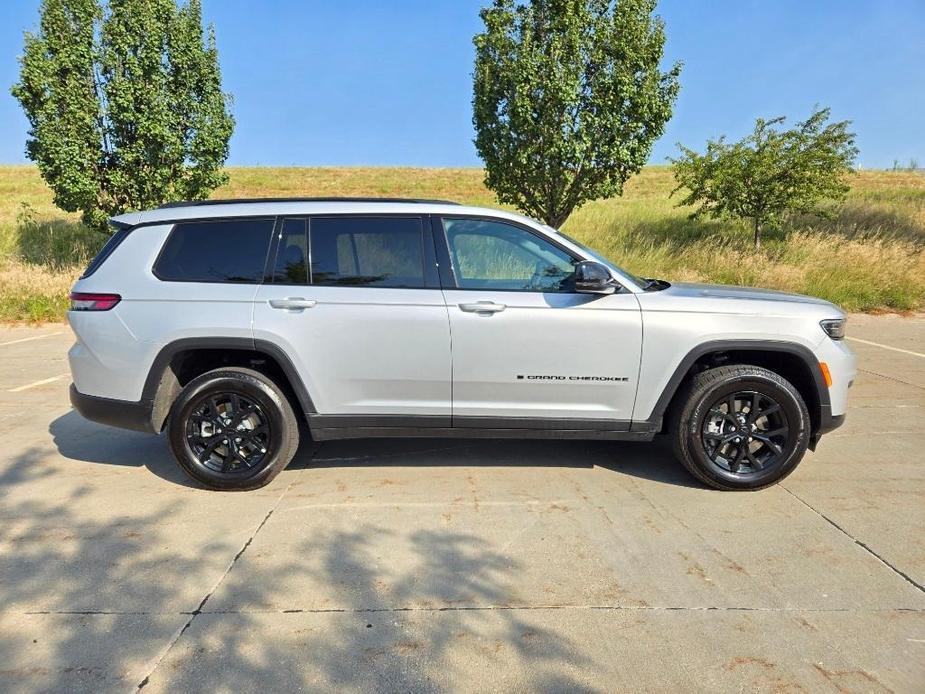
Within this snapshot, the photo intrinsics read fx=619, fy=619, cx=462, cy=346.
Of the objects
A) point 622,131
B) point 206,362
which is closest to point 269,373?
point 206,362

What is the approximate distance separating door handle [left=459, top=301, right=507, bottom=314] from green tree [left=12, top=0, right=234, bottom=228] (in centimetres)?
1134

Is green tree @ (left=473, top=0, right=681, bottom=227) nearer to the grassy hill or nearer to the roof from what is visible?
the grassy hill

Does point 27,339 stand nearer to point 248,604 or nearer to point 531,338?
point 248,604

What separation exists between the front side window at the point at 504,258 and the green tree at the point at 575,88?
874 cm

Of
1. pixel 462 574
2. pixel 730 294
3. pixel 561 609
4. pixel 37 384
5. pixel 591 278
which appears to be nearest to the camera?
pixel 561 609

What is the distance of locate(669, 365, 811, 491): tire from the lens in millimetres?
3785

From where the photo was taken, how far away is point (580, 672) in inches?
89.9

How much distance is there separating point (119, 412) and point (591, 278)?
304 centimetres

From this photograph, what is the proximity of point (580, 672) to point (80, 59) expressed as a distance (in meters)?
14.6

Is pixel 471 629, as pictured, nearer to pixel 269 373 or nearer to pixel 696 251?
pixel 269 373

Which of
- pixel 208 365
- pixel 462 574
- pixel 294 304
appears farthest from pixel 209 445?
pixel 462 574

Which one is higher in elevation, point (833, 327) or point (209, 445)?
point (833, 327)

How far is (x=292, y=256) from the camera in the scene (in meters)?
3.89

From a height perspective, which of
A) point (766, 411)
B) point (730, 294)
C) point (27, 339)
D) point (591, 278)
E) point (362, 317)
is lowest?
point (27, 339)
